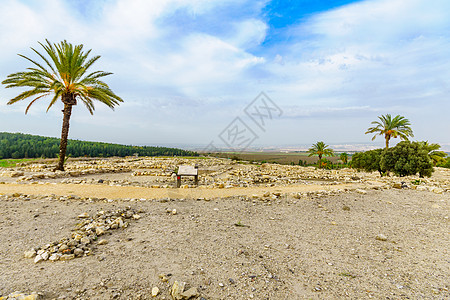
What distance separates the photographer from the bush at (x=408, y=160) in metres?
17.2

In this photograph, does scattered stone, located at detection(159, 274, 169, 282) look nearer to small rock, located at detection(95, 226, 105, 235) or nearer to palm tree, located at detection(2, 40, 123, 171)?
small rock, located at detection(95, 226, 105, 235)

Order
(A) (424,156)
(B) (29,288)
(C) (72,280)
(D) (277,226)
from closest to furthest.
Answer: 1. (B) (29,288)
2. (C) (72,280)
3. (D) (277,226)
4. (A) (424,156)

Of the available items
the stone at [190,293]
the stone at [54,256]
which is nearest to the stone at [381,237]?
the stone at [190,293]

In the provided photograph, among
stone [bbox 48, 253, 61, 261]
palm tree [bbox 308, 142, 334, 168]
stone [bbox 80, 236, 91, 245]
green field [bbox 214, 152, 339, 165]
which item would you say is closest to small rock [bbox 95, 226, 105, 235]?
stone [bbox 80, 236, 91, 245]

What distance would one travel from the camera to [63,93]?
50.9ft

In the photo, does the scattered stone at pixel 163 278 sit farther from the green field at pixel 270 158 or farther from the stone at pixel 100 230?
the green field at pixel 270 158

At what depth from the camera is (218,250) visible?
4.21 meters

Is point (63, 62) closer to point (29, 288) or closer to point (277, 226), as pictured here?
point (29, 288)

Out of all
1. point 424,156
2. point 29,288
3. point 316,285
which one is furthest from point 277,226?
point 424,156

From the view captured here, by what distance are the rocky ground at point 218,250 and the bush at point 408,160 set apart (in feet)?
40.4

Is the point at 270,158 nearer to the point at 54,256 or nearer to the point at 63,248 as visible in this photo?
the point at 63,248

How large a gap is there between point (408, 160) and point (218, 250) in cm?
2099

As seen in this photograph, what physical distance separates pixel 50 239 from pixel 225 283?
3.94 meters

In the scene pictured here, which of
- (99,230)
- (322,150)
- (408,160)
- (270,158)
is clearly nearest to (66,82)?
(99,230)
